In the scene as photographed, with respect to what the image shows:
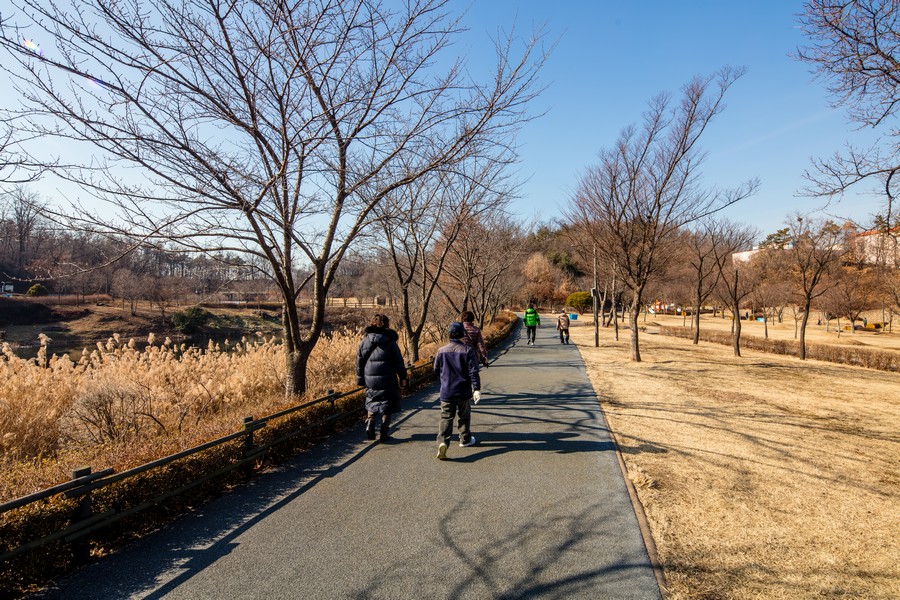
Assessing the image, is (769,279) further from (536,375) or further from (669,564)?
(669,564)

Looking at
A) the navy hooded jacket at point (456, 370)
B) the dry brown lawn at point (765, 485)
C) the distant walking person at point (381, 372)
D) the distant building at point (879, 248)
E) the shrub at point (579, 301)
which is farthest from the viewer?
the shrub at point (579, 301)

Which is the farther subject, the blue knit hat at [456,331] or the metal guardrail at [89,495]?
the blue knit hat at [456,331]

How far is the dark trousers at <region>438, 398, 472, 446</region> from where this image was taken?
547cm

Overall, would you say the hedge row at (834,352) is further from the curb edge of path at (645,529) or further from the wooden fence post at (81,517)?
the wooden fence post at (81,517)

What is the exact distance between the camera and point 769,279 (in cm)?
4034

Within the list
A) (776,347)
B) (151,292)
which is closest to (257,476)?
(776,347)

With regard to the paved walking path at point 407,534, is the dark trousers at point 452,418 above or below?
above

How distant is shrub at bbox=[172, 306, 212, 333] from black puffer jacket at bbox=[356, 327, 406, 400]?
27.1 meters

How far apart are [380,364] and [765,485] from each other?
14.8ft

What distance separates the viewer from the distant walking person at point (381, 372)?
5.99 m

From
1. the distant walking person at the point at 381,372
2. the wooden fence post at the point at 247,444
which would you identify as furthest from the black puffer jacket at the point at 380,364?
the wooden fence post at the point at 247,444

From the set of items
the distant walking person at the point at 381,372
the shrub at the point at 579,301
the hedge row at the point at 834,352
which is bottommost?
the hedge row at the point at 834,352

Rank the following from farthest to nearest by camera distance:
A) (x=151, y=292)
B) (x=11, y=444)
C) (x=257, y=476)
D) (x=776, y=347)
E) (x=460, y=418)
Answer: (x=151, y=292)
(x=776, y=347)
(x=460, y=418)
(x=11, y=444)
(x=257, y=476)

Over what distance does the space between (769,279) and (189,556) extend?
48084 mm
